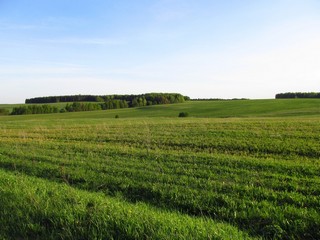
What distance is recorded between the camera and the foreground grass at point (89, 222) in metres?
4.62

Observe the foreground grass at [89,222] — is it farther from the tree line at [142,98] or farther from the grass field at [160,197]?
the tree line at [142,98]

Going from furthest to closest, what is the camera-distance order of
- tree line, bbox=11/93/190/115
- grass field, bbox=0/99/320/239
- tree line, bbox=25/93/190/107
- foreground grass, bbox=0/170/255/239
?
tree line, bbox=25/93/190/107 < tree line, bbox=11/93/190/115 < grass field, bbox=0/99/320/239 < foreground grass, bbox=0/170/255/239

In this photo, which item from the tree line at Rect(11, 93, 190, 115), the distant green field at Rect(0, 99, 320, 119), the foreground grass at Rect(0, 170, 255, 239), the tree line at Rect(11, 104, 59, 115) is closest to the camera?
the foreground grass at Rect(0, 170, 255, 239)

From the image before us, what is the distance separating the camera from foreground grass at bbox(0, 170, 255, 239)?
4.62 m

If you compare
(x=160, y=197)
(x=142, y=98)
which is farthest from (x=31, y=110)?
(x=160, y=197)

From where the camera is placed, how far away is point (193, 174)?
29.2 feet

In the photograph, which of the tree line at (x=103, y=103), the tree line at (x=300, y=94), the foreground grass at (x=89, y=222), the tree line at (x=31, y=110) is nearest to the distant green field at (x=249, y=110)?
the tree line at (x=31, y=110)

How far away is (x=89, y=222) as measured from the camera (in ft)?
16.6

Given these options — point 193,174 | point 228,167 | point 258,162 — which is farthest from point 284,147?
point 193,174

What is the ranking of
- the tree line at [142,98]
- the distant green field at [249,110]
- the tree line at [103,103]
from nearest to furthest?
the distant green field at [249,110], the tree line at [103,103], the tree line at [142,98]

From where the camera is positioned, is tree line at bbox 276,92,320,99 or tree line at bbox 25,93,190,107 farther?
tree line at bbox 25,93,190,107

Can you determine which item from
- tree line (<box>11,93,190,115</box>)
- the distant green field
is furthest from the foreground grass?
tree line (<box>11,93,190,115</box>)

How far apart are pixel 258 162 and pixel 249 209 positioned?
469 cm

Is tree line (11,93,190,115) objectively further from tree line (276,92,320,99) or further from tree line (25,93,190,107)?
tree line (276,92,320,99)
